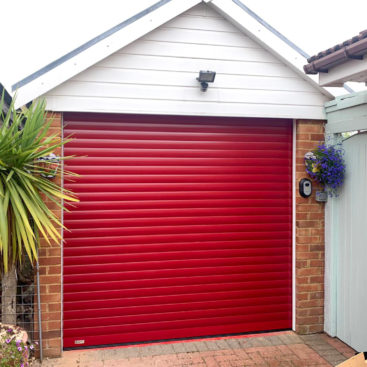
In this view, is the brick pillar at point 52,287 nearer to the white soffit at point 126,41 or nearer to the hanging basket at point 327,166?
the white soffit at point 126,41

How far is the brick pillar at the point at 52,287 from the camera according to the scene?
5.15 metres

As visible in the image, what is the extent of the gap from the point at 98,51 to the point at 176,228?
2.39m

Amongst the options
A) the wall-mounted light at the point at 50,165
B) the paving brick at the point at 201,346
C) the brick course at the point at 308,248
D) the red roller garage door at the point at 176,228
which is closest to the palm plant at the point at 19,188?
the wall-mounted light at the point at 50,165

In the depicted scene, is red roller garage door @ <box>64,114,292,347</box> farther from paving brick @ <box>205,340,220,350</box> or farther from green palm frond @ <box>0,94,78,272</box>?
green palm frond @ <box>0,94,78,272</box>

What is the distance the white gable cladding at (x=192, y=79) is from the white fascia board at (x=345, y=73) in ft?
3.63

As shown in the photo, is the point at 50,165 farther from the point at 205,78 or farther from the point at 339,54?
the point at 339,54

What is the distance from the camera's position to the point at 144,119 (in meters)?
5.57

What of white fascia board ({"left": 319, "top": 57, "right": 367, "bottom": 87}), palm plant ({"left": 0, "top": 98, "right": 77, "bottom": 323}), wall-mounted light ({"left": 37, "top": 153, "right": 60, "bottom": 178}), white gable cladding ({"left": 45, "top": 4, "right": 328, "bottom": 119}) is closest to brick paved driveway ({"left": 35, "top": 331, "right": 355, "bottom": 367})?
palm plant ({"left": 0, "top": 98, "right": 77, "bottom": 323})

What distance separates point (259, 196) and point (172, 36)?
238 centimetres

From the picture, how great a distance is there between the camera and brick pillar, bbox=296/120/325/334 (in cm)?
587

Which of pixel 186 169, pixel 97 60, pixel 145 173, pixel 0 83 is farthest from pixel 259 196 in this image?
pixel 0 83

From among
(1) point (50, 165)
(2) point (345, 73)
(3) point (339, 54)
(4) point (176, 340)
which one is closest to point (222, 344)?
(4) point (176, 340)

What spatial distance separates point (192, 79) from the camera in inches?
215

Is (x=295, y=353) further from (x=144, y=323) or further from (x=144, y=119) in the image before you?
(x=144, y=119)
